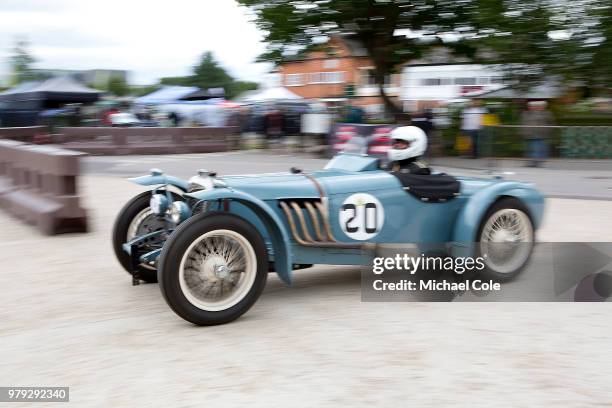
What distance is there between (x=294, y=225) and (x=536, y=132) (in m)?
14.3

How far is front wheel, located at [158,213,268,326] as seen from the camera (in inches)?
169

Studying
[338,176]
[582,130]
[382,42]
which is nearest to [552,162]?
[582,130]

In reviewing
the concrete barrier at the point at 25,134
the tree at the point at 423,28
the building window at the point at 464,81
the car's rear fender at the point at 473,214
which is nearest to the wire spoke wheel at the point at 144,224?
the car's rear fender at the point at 473,214

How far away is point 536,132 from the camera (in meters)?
17.8

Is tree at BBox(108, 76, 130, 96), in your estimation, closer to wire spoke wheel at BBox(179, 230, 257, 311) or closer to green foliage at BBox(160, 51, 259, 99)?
green foliage at BBox(160, 51, 259, 99)

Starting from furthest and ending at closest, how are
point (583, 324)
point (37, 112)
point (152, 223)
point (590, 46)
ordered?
point (37, 112) → point (590, 46) → point (152, 223) → point (583, 324)

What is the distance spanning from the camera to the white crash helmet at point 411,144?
559cm

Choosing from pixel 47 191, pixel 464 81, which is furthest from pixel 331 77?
pixel 47 191

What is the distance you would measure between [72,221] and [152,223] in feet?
8.80

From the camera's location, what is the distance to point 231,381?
364 cm

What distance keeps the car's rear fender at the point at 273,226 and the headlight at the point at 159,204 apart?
0.52m

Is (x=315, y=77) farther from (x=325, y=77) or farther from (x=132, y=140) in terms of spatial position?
(x=132, y=140)

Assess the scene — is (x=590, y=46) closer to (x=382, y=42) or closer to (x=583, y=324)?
(x=382, y=42)

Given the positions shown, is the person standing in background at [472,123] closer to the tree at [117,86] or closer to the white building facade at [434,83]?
the white building facade at [434,83]
